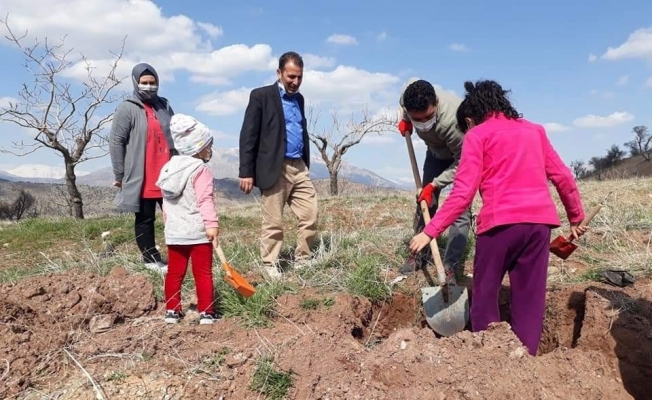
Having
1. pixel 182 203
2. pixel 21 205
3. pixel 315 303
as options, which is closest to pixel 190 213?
pixel 182 203

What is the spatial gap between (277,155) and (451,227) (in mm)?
1487

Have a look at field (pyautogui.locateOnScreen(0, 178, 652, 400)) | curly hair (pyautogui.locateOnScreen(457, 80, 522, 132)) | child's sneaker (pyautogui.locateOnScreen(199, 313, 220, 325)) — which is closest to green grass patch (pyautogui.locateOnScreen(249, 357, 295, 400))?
field (pyautogui.locateOnScreen(0, 178, 652, 400))

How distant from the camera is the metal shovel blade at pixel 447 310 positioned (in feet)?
10.5

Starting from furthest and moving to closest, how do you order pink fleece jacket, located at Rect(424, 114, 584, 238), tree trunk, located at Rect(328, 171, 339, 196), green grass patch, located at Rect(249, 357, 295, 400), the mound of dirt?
tree trunk, located at Rect(328, 171, 339, 196), pink fleece jacket, located at Rect(424, 114, 584, 238), the mound of dirt, green grass patch, located at Rect(249, 357, 295, 400)

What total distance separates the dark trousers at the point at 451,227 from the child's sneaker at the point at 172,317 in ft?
6.58

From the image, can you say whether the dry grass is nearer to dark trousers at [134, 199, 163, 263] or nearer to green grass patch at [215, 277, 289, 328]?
dark trousers at [134, 199, 163, 263]

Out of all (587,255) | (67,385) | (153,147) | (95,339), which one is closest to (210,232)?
(95,339)

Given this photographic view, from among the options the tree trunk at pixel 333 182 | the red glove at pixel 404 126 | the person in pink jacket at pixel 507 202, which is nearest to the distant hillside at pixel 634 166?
the tree trunk at pixel 333 182

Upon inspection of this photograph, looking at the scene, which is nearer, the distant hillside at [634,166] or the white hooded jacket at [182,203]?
the white hooded jacket at [182,203]

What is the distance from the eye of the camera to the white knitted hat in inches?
118

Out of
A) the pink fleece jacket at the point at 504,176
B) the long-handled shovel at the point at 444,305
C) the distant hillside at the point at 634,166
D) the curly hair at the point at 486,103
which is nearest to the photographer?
the pink fleece jacket at the point at 504,176

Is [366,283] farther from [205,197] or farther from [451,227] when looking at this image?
[205,197]

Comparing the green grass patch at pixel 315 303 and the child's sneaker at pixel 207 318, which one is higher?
the green grass patch at pixel 315 303

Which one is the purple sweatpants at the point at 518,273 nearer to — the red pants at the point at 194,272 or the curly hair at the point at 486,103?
the curly hair at the point at 486,103
